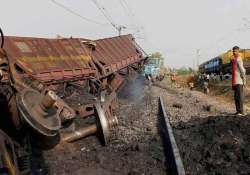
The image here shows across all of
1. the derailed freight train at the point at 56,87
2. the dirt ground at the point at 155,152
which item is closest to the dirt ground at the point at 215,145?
the dirt ground at the point at 155,152

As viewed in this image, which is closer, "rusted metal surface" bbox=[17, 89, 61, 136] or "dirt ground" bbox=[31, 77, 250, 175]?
"rusted metal surface" bbox=[17, 89, 61, 136]

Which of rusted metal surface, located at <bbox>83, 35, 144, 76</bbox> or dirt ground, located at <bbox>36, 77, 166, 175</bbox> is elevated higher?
rusted metal surface, located at <bbox>83, 35, 144, 76</bbox>

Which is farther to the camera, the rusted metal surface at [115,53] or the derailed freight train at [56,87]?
the rusted metal surface at [115,53]

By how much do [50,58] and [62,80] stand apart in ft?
3.57

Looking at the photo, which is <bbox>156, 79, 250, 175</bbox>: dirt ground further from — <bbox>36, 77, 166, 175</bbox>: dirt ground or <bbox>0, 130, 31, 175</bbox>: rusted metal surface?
<bbox>0, 130, 31, 175</bbox>: rusted metal surface

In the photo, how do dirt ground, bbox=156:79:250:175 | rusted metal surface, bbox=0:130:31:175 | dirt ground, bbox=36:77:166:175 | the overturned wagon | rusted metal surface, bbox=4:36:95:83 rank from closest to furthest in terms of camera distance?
1. rusted metal surface, bbox=0:130:31:175
2. the overturned wagon
3. dirt ground, bbox=156:79:250:175
4. dirt ground, bbox=36:77:166:175
5. rusted metal surface, bbox=4:36:95:83

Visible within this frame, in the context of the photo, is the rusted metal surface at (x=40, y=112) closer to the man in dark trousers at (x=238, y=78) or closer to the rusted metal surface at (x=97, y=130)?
the rusted metal surface at (x=97, y=130)

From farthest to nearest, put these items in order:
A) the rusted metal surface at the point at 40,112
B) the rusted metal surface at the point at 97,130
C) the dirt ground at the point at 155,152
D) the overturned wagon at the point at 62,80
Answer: the rusted metal surface at the point at 97,130
the dirt ground at the point at 155,152
the overturned wagon at the point at 62,80
the rusted metal surface at the point at 40,112

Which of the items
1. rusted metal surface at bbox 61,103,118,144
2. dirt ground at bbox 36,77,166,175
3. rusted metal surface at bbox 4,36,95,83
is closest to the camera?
dirt ground at bbox 36,77,166,175

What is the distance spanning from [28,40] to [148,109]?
4.65m

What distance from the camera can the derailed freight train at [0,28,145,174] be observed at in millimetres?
5668

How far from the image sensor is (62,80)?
11.5 meters

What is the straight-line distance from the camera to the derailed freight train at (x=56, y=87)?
18.6ft

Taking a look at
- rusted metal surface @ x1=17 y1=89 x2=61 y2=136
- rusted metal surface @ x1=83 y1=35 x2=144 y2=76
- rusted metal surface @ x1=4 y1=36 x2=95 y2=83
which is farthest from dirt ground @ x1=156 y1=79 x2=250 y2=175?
rusted metal surface @ x1=83 y1=35 x2=144 y2=76
